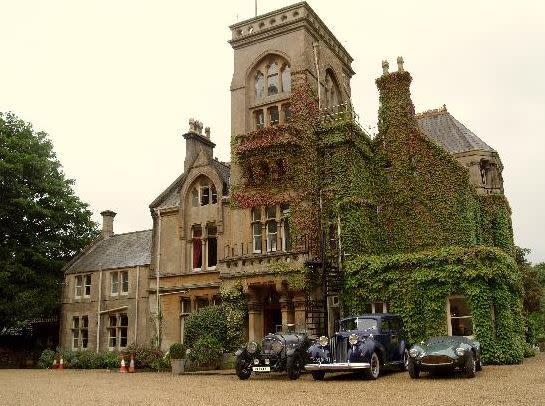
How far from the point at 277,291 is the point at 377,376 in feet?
29.3

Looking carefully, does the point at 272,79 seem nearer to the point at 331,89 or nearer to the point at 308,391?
the point at 331,89

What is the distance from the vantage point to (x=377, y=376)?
17.6 m

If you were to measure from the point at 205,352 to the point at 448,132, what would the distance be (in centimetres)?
1926

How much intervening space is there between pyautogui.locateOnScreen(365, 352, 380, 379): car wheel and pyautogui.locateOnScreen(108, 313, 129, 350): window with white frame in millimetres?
19992

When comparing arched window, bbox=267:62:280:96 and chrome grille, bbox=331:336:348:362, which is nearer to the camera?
chrome grille, bbox=331:336:348:362

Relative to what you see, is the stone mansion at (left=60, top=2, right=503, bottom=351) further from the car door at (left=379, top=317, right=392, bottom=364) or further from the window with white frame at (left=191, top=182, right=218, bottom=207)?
the car door at (left=379, top=317, right=392, bottom=364)

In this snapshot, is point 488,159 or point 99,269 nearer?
point 488,159

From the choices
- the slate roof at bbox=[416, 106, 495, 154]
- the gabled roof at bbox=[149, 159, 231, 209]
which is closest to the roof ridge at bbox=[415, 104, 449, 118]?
the slate roof at bbox=[416, 106, 495, 154]

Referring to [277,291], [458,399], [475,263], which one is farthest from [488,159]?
[458,399]

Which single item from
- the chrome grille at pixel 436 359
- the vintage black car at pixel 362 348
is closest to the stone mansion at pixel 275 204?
the vintage black car at pixel 362 348

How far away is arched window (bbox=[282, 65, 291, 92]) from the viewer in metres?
29.6

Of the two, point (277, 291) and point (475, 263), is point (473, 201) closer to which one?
point (475, 263)

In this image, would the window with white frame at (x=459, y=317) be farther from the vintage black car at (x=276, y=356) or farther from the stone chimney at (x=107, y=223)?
the stone chimney at (x=107, y=223)

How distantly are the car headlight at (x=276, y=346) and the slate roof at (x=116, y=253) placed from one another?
53.0 feet
